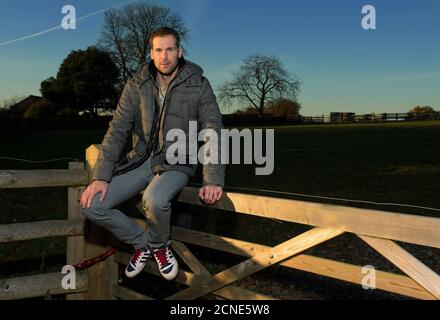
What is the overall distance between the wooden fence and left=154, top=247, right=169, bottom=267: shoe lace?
297mm

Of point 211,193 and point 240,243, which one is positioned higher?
point 211,193

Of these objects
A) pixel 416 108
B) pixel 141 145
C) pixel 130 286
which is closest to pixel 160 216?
pixel 141 145

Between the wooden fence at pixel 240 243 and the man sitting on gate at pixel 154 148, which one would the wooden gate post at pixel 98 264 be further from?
the man sitting on gate at pixel 154 148

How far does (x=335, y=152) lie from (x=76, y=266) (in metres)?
17.9

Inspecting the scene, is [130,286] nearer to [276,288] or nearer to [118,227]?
[276,288]

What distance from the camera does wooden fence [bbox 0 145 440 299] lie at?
8.64ft

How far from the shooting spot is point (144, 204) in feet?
11.9

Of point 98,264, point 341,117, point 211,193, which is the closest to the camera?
point 211,193

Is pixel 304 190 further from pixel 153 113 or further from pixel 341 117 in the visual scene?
pixel 341 117

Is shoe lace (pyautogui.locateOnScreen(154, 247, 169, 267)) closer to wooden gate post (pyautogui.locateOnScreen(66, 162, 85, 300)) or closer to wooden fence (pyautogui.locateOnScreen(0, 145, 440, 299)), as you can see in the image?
wooden fence (pyautogui.locateOnScreen(0, 145, 440, 299))

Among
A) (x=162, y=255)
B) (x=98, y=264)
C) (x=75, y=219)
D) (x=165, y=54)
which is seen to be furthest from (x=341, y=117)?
(x=162, y=255)

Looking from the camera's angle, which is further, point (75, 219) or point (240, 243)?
point (75, 219)

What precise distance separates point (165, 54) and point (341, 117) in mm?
85440

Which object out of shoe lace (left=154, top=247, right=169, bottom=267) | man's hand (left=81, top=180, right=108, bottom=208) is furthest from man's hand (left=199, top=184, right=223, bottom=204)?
man's hand (left=81, top=180, right=108, bottom=208)
